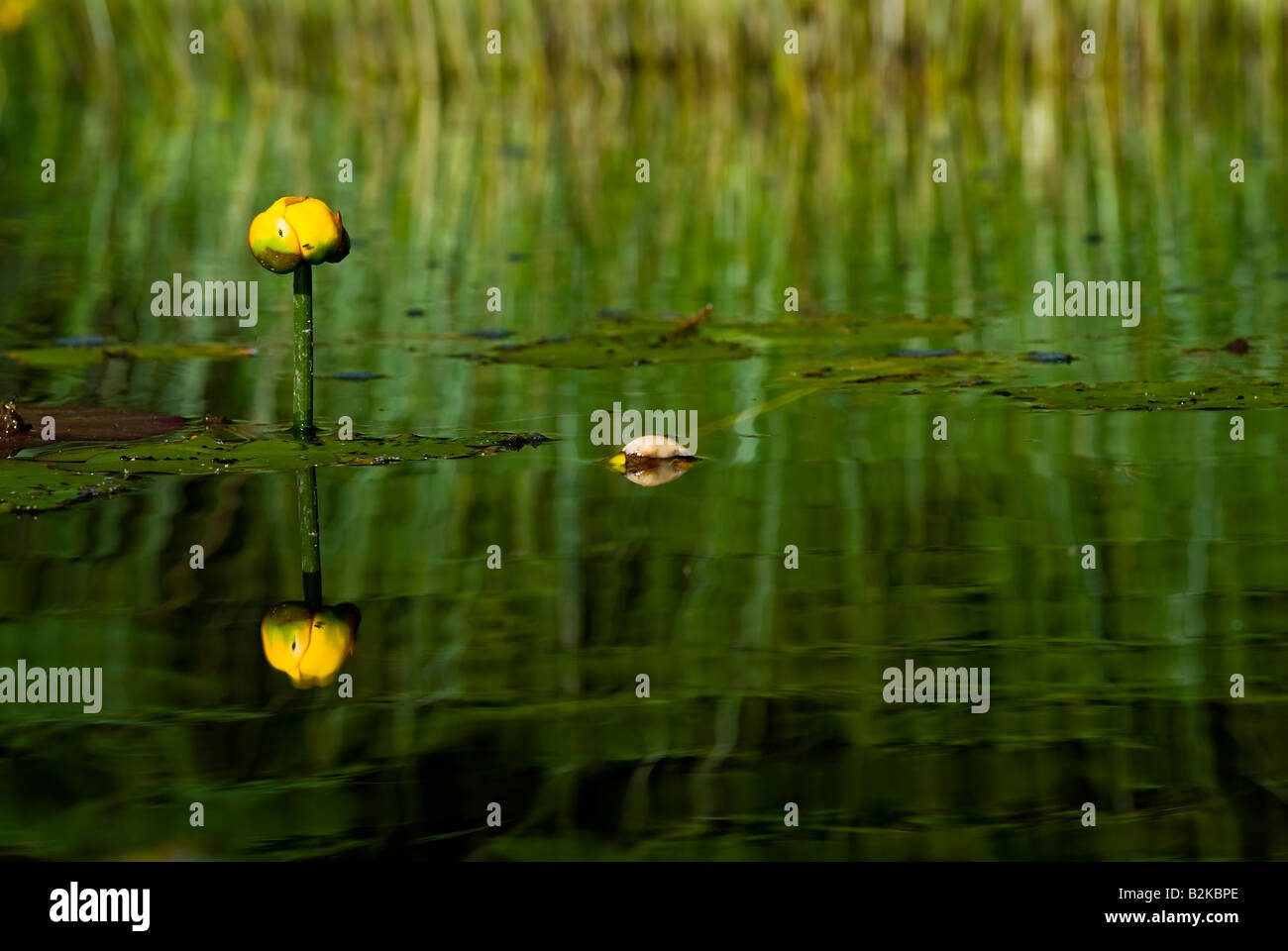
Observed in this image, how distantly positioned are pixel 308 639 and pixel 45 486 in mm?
774

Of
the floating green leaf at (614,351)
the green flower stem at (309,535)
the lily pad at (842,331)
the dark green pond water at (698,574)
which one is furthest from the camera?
the lily pad at (842,331)

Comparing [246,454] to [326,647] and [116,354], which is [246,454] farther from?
[116,354]

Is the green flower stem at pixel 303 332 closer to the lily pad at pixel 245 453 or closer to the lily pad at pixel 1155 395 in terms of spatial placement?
the lily pad at pixel 245 453

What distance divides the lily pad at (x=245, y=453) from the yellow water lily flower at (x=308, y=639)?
2.15ft

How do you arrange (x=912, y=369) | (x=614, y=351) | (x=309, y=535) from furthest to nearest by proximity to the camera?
(x=614, y=351)
(x=912, y=369)
(x=309, y=535)

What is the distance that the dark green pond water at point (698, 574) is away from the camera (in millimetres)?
1752

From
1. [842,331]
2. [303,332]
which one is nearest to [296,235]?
[303,332]

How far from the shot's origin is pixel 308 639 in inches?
86.3

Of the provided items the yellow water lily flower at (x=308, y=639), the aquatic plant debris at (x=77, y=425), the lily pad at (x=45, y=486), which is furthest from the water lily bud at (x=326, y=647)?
the aquatic plant debris at (x=77, y=425)

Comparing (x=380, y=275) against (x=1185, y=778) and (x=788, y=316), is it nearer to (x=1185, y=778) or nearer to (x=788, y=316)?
(x=788, y=316)

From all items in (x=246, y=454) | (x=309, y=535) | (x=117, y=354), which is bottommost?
(x=309, y=535)

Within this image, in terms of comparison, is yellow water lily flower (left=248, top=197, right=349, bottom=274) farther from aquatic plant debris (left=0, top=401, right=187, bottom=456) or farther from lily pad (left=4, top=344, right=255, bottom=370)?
lily pad (left=4, top=344, right=255, bottom=370)

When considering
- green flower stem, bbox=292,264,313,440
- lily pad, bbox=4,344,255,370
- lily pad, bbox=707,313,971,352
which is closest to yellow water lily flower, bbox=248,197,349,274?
green flower stem, bbox=292,264,313,440
